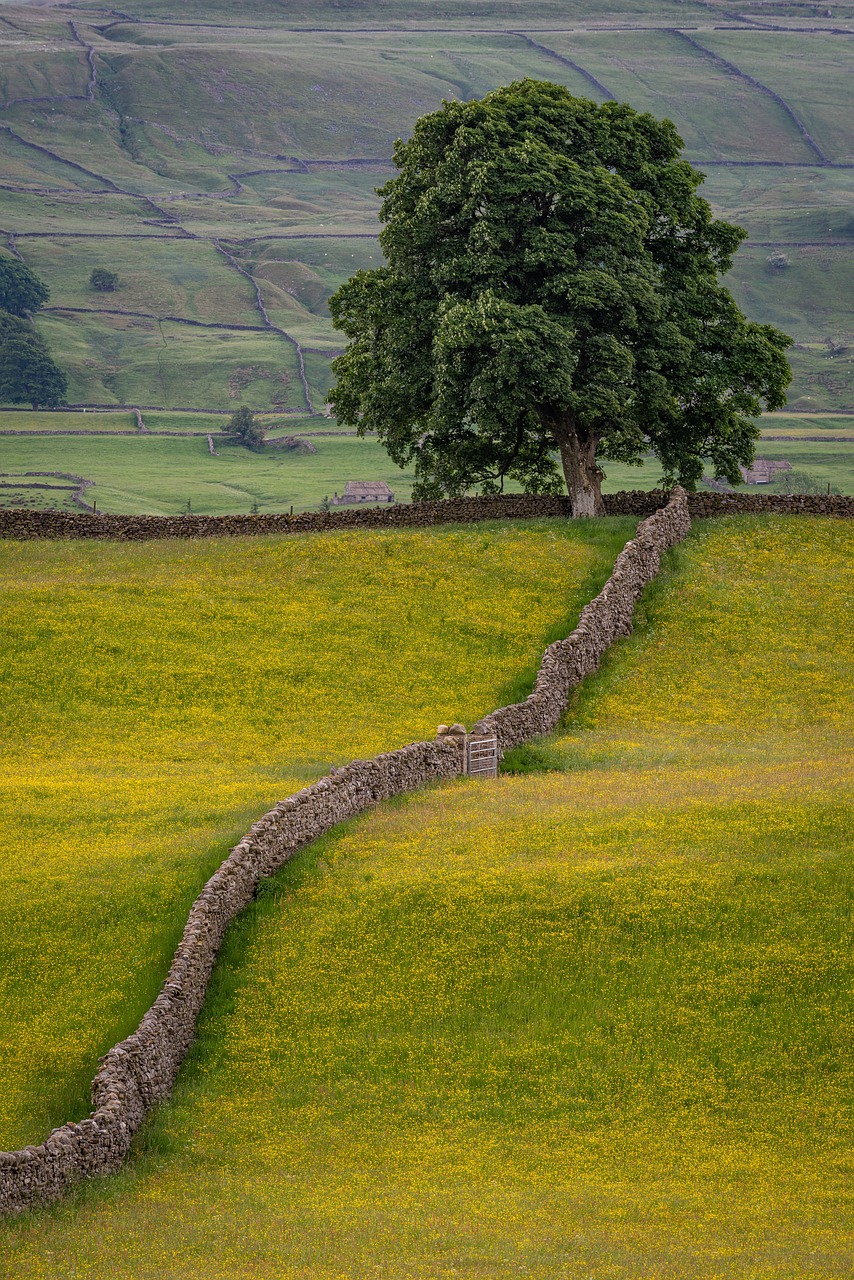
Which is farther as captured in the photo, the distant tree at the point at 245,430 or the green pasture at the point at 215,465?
the distant tree at the point at 245,430

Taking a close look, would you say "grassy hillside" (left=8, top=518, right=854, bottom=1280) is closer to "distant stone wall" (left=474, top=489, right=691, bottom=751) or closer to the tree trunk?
"distant stone wall" (left=474, top=489, right=691, bottom=751)

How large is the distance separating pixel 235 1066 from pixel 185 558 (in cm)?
3359

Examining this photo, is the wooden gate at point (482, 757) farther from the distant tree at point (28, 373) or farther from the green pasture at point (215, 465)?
the distant tree at point (28, 373)

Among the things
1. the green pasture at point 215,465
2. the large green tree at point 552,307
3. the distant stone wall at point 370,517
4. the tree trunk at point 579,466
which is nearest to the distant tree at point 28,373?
the green pasture at point 215,465

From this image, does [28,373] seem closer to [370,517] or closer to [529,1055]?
[370,517]

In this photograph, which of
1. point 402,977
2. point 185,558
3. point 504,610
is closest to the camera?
point 402,977

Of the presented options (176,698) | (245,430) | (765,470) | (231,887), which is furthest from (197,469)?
(231,887)

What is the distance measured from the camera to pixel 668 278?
6131 cm

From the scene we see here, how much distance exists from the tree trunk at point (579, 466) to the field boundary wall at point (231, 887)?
378 inches

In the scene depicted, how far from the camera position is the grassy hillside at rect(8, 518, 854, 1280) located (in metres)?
18.5

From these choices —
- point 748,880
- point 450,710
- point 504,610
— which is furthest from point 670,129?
point 748,880

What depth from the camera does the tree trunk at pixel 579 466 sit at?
5900 cm

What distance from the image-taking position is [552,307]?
187 feet

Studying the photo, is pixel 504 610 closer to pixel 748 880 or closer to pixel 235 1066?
pixel 748 880
